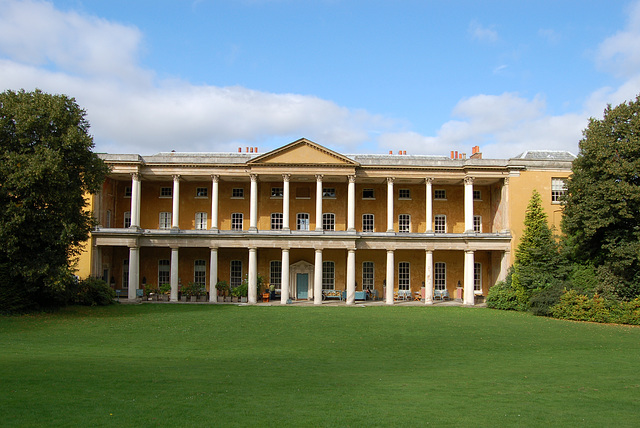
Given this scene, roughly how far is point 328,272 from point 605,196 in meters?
20.7

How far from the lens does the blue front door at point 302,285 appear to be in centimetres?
4231

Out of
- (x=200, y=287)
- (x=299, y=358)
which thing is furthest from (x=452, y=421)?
(x=200, y=287)

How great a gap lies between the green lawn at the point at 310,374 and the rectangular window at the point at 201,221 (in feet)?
56.6

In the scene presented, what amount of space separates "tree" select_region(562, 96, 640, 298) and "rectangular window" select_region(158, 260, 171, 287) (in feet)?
91.8

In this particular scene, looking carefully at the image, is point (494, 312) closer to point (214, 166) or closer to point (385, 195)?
point (385, 195)

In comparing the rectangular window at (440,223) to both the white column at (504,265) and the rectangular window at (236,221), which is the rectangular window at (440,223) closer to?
the white column at (504,265)

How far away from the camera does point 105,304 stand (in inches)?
1324

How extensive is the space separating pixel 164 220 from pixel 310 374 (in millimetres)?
31129

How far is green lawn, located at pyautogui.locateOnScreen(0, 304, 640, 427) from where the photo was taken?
10.3 metres

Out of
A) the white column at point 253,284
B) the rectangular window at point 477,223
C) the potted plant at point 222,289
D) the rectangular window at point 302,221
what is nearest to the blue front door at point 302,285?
the rectangular window at point 302,221

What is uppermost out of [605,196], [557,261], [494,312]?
[605,196]

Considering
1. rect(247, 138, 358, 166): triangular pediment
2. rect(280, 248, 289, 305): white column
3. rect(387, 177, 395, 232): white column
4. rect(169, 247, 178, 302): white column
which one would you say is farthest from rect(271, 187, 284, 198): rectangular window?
rect(169, 247, 178, 302): white column

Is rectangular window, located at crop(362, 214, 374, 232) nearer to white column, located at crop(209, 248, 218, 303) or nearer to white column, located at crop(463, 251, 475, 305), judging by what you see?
white column, located at crop(463, 251, 475, 305)

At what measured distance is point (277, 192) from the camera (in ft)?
140
